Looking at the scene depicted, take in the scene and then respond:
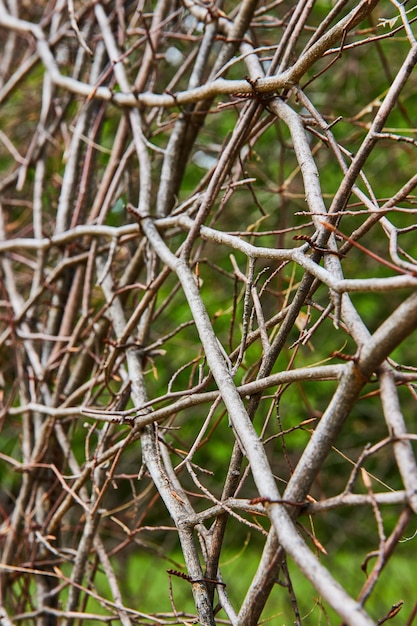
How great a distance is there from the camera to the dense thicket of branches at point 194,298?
0.81 meters

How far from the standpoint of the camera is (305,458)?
2.53 ft

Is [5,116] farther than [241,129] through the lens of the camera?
Yes

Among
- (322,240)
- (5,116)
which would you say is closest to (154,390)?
(5,116)

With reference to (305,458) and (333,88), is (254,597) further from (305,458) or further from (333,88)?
(333,88)

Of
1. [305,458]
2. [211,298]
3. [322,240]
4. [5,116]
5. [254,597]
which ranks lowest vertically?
[254,597]

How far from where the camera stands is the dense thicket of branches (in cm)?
81

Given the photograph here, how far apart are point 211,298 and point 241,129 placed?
248cm

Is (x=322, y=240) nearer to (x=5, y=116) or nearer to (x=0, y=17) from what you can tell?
(x=0, y=17)

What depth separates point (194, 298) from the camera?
45.5 inches

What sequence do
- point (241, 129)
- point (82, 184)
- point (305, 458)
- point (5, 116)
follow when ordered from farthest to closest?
point (5, 116) < point (82, 184) < point (241, 129) < point (305, 458)

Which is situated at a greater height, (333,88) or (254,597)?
(333,88)

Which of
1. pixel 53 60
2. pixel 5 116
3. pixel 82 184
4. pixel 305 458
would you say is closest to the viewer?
pixel 305 458

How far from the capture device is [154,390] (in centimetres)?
377

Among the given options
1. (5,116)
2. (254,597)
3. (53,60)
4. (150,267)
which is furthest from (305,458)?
(5,116)
